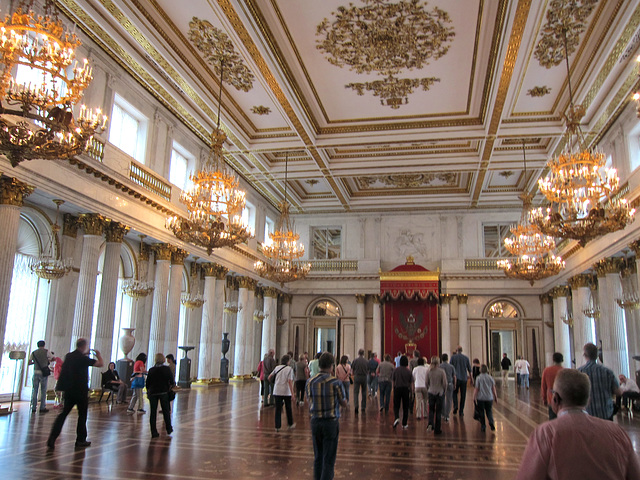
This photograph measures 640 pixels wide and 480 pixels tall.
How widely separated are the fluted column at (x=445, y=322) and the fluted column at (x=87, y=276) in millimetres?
15223

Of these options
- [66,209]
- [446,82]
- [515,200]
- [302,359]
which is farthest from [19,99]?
[515,200]

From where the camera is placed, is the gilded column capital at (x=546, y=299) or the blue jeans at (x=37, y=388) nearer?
the blue jeans at (x=37, y=388)

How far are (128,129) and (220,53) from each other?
3239mm

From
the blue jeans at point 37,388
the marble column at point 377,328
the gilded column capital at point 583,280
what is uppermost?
the gilded column capital at point 583,280

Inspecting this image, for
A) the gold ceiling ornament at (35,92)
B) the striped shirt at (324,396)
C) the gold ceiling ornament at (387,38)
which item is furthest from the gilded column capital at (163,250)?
the striped shirt at (324,396)

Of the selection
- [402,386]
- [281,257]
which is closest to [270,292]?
[281,257]

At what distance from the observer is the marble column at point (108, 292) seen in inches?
449

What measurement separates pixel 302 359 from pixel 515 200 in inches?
555

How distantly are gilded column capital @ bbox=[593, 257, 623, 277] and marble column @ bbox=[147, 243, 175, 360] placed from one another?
12.3 metres

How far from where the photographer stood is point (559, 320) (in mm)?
19984

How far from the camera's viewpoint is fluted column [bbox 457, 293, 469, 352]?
21.8 metres

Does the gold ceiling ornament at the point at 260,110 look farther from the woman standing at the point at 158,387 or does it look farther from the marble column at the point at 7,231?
the woman standing at the point at 158,387

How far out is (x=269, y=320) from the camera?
2200 centimetres

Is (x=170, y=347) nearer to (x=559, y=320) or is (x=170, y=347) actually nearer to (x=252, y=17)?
(x=252, y=17)
